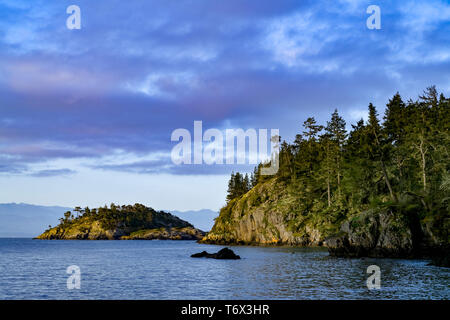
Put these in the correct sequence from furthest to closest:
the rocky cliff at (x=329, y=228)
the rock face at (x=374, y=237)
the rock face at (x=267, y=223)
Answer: the rock face at (x=267, y=223)
the rock face at (x=374, y=237)
the rocky cliff at (x=329, y=228)

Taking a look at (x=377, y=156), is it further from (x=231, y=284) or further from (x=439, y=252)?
(x=231, y=284)

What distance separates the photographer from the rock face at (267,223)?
326 feet

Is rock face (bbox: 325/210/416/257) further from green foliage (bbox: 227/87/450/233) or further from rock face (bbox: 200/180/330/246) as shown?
rock face (bbox: 200/180/330/246)

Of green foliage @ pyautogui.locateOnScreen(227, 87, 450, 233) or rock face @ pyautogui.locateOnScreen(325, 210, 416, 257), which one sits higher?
green foliage @ pyautogui.locateOnScreen(227, 87, 450, 233)

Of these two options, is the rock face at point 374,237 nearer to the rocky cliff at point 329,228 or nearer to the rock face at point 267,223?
the rocky cliff at point 329,228

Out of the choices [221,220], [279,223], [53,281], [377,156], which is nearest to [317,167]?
[279,223]

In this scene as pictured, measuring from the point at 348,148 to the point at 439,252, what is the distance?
37.3 meters

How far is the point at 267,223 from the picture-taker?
4540 inches

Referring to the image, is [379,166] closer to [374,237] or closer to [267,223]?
[374,237]

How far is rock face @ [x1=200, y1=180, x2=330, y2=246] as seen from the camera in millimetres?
99312

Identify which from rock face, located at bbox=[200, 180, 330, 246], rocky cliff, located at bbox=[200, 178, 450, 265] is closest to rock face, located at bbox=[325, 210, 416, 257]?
rocky cliff, located at bbox=[200, 178, 450, 265]

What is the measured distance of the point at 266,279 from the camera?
36031 millimetres

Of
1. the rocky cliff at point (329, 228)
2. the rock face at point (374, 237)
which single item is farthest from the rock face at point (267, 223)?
the rock face at point (374, 237)

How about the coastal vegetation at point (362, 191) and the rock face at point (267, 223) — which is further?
the rock face at point (267, 223)
